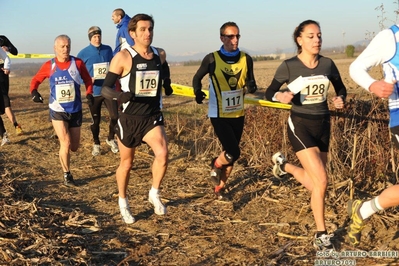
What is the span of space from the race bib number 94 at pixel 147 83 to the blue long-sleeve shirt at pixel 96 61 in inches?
146

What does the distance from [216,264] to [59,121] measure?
3627 millimetres

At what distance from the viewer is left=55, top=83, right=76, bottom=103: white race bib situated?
7.25 m

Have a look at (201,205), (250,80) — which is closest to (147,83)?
(250,80)

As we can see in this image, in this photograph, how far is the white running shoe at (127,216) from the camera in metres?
5.60

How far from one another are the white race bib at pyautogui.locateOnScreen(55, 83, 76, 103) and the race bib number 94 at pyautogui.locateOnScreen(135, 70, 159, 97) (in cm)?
211

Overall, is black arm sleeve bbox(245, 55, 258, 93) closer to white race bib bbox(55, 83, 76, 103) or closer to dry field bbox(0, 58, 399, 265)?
dry field bbox(0, 58, 399, 265)

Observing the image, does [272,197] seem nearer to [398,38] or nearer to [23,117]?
[398,38]

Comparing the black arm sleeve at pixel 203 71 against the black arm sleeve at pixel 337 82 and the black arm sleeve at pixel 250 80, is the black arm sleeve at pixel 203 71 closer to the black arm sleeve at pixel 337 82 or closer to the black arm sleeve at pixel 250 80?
the black arm sleeve at pixel 250 80

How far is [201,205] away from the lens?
20.5 feet

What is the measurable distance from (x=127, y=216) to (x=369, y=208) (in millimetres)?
2497

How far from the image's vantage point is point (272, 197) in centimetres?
637

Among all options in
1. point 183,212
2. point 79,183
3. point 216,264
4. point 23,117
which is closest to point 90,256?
point 216,264

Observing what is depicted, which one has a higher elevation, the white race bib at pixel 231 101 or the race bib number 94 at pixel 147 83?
the race bib number 94 at pixel 147 83

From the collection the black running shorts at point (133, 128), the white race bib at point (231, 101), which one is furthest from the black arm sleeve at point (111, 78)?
the white race bib at point (231, 101)
